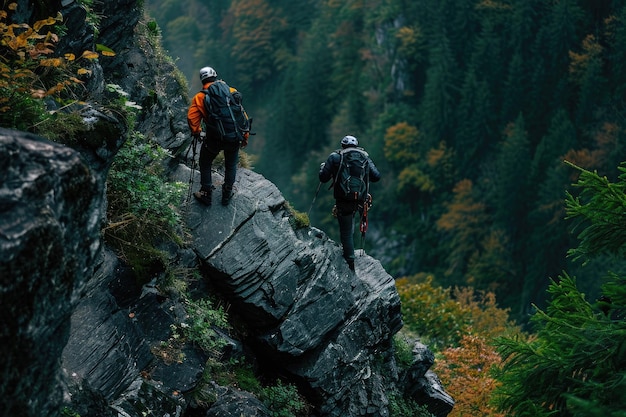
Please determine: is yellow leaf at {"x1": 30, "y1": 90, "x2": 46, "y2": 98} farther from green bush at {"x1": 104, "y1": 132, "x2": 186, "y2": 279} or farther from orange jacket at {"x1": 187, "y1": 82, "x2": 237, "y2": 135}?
orange jacket at {"x1": 187, "y1": 82, "x2": 237, "y2": 135}

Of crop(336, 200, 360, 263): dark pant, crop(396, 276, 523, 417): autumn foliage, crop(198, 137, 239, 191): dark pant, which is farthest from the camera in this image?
crop(396, 276, 523, 417): autumn foliage

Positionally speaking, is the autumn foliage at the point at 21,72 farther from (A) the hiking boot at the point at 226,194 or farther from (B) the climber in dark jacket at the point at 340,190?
(B) the climber in dark jacket at the point at 340,190

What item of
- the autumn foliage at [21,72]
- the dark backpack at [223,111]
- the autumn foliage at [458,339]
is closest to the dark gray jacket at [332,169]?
the dark backpack at [223,111]

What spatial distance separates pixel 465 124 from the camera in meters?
62.1

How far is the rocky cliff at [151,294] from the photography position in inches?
189

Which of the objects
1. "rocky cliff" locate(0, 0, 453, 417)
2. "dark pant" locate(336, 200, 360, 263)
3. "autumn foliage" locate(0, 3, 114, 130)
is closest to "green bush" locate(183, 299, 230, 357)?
"rocky cliff" locate(0, 0, 453, 417)

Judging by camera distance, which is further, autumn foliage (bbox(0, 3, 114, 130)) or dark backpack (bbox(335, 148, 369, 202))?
dark backpack (bbox(335, 148, 369, 202))

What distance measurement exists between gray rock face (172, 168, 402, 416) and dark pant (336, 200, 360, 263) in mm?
182

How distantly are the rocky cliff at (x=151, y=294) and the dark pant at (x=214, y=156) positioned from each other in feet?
1.06

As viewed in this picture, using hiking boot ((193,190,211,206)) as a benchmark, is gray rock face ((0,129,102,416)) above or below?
below

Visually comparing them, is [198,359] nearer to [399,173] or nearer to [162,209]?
[162,209]

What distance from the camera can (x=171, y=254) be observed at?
9.84 m

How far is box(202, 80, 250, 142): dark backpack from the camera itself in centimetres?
1009

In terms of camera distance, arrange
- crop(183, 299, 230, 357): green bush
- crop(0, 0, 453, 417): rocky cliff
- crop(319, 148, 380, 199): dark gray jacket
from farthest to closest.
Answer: crop(319, 148, 380, 199): dark gray jacket < crop(183, 299, 230, 357): green bush < crop(0, 0, 453, 417): rocky cliff
